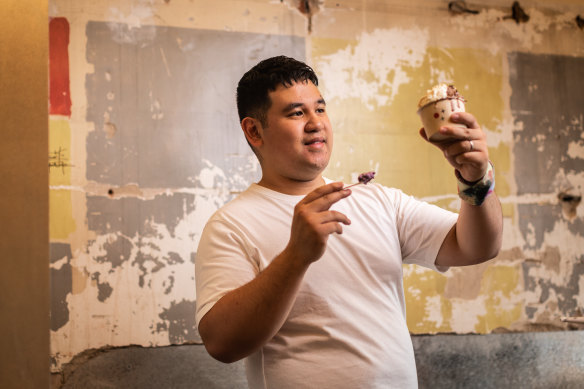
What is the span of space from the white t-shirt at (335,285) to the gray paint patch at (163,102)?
1.08 meters

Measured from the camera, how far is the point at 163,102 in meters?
2.40

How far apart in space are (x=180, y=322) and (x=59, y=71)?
1267mm

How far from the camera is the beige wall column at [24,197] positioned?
0.79 m

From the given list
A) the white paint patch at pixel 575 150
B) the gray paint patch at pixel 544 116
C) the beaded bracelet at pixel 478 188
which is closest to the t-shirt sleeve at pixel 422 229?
the beaded bracelet at pixel 478 188

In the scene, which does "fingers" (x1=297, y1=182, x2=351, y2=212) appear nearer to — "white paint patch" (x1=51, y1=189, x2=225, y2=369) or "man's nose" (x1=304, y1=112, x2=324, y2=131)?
"man's nose" (x1=304, y1=112, x2=324, y2=131)

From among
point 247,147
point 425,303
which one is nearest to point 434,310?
point 425,303

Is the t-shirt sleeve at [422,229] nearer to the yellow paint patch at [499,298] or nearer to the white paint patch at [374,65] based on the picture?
the white paint patch at [374,65]

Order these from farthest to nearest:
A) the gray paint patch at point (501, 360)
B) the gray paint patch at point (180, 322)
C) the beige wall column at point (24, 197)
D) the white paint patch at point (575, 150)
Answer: the white paint patch at point (575, 150), the gray paint patch at point (501, 360), the gray paint patch at point (180, 322), the beige wall column at point (24, 197)

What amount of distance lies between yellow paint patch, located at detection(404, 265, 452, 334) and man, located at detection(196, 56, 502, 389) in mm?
1205

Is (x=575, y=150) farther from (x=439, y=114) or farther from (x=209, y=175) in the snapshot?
(x=439, y=114)

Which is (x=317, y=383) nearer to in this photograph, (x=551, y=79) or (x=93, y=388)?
(x=93, y=388)

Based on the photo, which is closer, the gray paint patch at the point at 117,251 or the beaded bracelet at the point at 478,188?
the beaded bracelet at the point at 478,188

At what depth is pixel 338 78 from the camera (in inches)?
103

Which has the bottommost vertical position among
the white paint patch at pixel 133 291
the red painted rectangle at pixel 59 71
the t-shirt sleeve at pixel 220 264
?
the white paint patch at pixel 133 291
